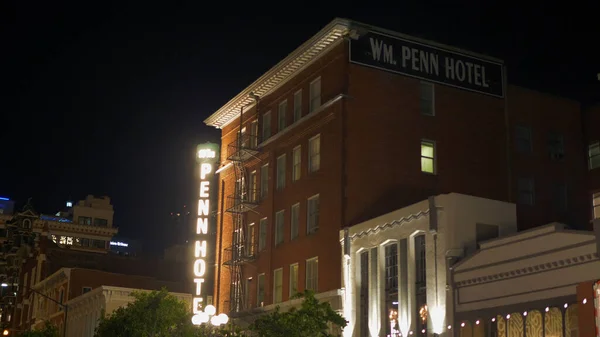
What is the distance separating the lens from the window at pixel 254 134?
2289 inches

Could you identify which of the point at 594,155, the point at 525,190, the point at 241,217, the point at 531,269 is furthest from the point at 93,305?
the point at 531,269

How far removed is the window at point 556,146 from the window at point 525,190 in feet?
9.56

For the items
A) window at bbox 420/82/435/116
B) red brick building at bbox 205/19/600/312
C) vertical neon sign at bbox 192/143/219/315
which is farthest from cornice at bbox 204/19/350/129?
vertical neon sign at bbox 192/143/219/315

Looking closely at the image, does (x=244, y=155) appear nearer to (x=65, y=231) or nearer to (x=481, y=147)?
(x=481, y=147)

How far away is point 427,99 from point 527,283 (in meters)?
20.0

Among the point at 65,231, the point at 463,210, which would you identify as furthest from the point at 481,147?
the point at 65,231

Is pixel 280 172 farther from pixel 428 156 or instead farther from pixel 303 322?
pixel 303 322

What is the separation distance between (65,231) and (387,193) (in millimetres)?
113362

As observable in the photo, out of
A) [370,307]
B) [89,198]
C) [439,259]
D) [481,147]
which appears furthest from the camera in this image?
[89,198]

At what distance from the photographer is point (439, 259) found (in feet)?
122

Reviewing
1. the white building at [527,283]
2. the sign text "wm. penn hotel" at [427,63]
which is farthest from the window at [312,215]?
the white building at [527,283]

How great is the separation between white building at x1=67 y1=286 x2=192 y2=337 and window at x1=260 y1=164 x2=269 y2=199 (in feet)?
46.2

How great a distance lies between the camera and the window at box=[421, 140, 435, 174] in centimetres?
4947

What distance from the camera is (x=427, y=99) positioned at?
166ft
